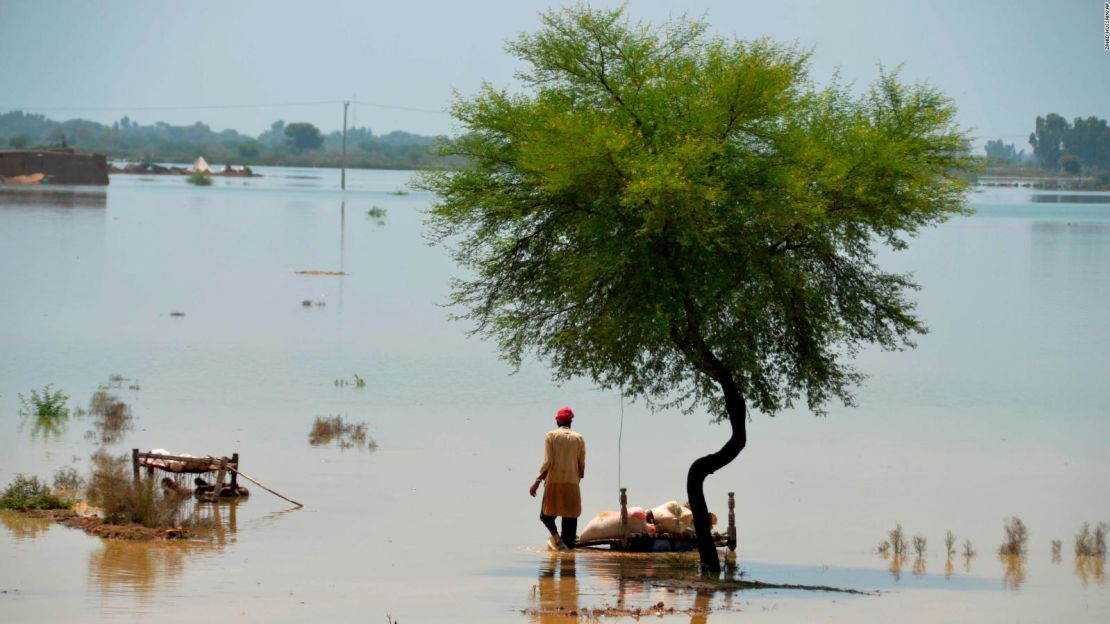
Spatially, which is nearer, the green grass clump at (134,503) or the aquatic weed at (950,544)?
the green grass clump at (134,503)

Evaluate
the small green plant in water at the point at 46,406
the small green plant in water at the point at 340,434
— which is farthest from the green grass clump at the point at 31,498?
the small green plant in water at the point at 46,406

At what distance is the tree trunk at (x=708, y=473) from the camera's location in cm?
1831

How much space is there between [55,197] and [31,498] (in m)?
123

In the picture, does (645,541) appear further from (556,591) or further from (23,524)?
(23,524)

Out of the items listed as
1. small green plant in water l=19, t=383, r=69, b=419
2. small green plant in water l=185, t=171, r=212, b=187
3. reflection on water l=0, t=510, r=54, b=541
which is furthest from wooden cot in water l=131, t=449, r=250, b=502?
small green plant in water l=185, t=171, r=212, b=187

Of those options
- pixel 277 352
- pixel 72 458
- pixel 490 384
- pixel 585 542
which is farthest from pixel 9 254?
pixel 585 542

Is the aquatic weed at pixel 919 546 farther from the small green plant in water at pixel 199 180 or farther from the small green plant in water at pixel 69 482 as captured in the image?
the small green plant in water at pixel 199 180

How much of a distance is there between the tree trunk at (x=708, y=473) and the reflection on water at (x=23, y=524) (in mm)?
7666

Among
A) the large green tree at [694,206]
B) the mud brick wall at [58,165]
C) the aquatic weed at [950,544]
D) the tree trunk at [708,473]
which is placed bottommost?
the aquatic weed at [950,544]

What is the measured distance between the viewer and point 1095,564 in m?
21.0

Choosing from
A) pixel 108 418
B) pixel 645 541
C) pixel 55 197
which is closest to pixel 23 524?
pixel 645 541

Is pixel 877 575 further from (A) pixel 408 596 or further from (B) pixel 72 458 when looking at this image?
(B) pixel 72 458

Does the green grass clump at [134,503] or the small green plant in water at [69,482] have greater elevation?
the green grass clump at [134,503]

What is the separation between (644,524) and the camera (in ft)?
63.1
